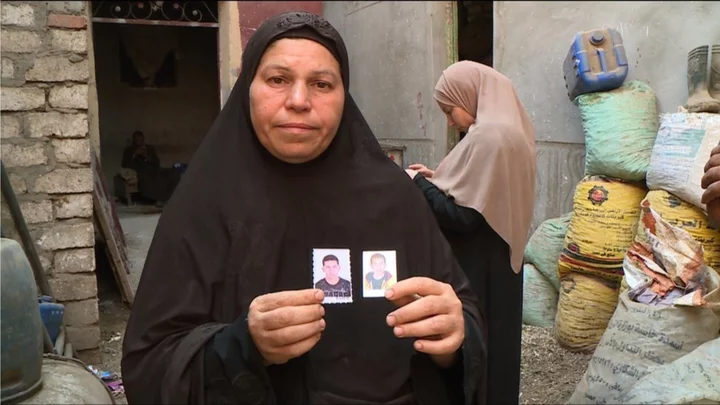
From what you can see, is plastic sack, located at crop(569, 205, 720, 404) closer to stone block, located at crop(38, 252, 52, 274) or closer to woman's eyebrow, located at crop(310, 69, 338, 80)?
woman's eyebrow, located at crop(310, 69, 338, 80)

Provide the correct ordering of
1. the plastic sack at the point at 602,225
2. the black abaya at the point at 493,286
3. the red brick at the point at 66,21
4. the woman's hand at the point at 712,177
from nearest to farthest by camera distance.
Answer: the woman's hand at the point at 712,177
the black abaya at the point at 493,286
the plastic sack at the point at 602,225
the red brick at the point at 66,21

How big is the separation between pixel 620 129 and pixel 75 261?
2556mm

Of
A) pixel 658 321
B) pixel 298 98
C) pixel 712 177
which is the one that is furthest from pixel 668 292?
pixel 298 98

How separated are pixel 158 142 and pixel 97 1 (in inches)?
207

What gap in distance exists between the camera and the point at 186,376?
1061 millimetres

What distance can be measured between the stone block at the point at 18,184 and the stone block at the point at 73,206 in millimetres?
151

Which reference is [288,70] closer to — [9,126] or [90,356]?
[9,126]

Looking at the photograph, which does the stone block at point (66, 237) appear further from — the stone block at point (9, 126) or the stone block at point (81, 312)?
the stone block at point (9, 126)

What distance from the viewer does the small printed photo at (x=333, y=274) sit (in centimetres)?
108

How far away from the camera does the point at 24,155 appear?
275cm

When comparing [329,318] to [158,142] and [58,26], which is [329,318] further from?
[158,142]

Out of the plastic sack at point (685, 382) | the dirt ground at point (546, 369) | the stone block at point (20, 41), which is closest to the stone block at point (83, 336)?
the stone block at point (20, 41)

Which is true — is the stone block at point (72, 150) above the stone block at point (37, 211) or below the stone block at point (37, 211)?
above

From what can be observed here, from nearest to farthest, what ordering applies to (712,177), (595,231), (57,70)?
(712,177) < (595,231) < (57,70)
